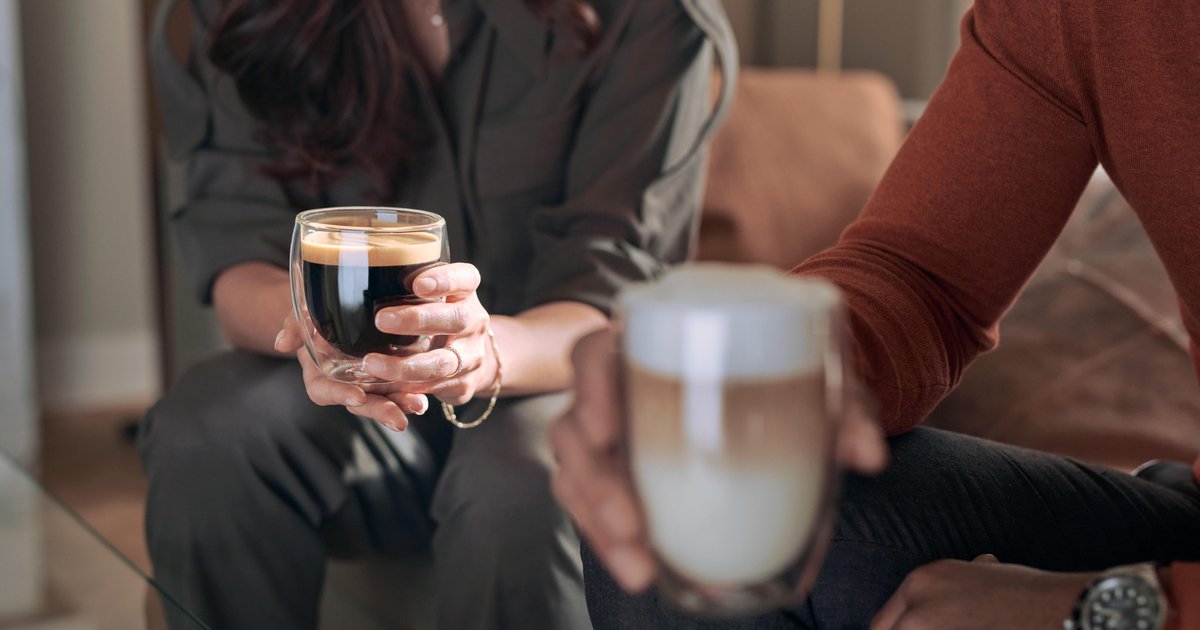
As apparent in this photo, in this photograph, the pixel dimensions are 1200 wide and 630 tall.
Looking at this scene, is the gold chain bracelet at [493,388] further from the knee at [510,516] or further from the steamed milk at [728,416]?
the steamed milk at [728,416]

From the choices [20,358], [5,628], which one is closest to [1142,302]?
[5,628]

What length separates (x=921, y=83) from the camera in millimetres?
2480

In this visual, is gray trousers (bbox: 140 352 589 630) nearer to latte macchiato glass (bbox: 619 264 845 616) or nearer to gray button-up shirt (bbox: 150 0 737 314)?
gray button-up shirt (bbox: 150 0 737 314)

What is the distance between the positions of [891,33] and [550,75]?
5.23ft

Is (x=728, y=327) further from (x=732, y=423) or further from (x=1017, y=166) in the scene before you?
(x=1017, y=166)

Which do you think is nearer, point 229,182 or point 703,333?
point 703,333

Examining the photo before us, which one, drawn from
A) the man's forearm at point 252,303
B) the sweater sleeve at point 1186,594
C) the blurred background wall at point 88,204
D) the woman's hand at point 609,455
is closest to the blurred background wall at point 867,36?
the blurred background wall at point 88,204

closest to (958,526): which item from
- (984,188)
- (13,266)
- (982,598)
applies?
(982,598)

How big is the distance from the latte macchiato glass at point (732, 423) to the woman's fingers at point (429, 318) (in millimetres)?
250

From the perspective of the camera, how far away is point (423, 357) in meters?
0.69

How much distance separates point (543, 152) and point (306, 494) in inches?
14.9

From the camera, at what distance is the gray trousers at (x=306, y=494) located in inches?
35.8

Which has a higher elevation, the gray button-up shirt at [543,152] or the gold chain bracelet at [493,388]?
the gray button-up shirt at [543,152]

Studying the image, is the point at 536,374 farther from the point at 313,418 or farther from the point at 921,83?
the point at 921,83
